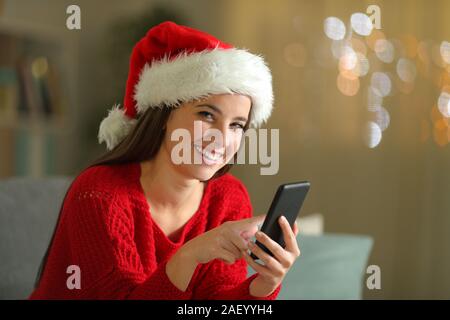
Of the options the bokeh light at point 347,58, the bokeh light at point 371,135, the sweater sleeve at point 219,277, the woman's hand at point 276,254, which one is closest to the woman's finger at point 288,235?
the woman's hand at point 276,254

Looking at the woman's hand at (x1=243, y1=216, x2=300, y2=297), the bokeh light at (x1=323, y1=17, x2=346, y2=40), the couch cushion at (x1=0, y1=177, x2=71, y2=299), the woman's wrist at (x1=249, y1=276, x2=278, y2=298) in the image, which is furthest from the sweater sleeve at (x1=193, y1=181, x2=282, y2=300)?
the bokeh light at (x1=323, y1=17, x2=346, y2=40)

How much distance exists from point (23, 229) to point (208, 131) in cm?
80

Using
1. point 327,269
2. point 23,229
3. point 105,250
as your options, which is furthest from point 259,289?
point 23,229

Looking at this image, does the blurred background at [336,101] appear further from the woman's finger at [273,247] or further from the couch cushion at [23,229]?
the woman's finger at [273,247]

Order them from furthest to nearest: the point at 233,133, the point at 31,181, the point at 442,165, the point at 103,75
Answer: the point at 103,75 → the point at 442,165 → the point at 31,181 → the point at 233,133

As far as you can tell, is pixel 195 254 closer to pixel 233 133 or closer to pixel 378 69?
pixel 233 133

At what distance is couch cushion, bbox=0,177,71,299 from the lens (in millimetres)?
1327

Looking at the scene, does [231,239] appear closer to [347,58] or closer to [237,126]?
[237,126]

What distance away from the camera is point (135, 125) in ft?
2.83

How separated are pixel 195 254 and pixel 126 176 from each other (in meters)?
0.20

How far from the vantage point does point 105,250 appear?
2.77ft

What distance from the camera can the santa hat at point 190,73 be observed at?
77 cm

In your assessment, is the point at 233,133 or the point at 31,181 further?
the point at 31,181
